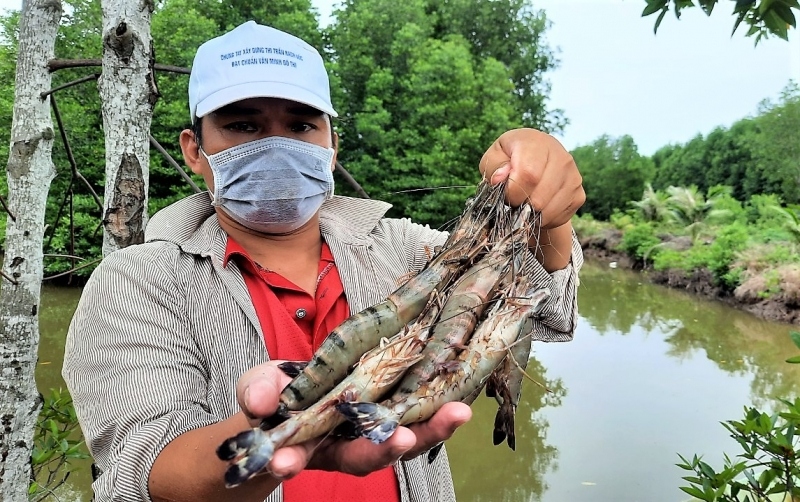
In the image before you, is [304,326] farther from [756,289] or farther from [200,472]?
[756,289]

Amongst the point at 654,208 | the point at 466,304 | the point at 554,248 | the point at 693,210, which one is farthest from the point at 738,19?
the point at 654,208

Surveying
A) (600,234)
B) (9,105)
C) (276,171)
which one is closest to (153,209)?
(9,105)

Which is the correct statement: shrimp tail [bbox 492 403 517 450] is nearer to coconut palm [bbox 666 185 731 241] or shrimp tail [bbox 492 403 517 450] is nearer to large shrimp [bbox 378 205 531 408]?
large shrimp [bbox 378 205 531 408]

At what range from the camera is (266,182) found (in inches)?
80.3

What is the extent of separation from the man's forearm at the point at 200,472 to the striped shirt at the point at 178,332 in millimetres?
43

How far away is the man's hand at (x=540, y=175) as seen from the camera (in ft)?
5.83

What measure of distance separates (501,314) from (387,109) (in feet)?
69.7

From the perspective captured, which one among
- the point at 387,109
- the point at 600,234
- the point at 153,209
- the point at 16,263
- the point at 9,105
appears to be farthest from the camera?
the point at 600,234

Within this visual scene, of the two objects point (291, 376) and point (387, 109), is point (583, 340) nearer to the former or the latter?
point (387, 109)

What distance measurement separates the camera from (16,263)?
2949 millimetres

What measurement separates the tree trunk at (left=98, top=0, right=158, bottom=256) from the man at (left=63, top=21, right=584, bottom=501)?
3.08 ft

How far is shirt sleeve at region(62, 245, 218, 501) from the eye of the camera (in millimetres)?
1365

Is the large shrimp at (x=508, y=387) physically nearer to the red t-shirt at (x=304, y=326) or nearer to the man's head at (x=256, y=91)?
the red t-shirt at (x=304, y=326)

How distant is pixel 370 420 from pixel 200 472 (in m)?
0.40
